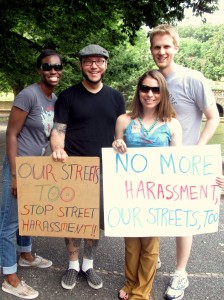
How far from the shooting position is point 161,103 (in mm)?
2445

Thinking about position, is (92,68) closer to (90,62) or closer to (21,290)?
(90,62)

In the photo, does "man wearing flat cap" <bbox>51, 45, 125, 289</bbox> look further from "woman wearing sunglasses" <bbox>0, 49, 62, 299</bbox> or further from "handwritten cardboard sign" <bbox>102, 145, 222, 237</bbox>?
"handwritten cardboard sign" <bbox>102, 145, 222, 237</bbox>

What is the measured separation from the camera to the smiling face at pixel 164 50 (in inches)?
102

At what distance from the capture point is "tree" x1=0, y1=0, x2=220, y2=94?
8625 millimetres

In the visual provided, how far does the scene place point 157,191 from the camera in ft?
8.34

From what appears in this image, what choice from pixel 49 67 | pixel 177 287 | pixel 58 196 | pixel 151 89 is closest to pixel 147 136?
pixel 151 89

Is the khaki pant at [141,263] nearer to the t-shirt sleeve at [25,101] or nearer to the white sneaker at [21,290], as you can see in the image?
the white sneaker at [21,290]

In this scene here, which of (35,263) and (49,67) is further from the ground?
(49,67)

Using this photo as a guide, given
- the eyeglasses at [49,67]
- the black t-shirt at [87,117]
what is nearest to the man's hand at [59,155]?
the black t-shirt at [87,117]

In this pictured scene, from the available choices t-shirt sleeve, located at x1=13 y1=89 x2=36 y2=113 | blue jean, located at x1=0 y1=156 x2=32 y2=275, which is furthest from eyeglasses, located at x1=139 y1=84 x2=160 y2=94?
blue jean, located at x1=0 y1=156 x2=32 y2=275

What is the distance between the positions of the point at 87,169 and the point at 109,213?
0.37 metres

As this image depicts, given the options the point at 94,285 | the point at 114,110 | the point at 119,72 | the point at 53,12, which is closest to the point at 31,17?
the point at 53,12

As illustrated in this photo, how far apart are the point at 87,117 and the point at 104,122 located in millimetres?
142

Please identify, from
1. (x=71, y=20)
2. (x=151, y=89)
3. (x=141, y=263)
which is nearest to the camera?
(x=151, y=89)
